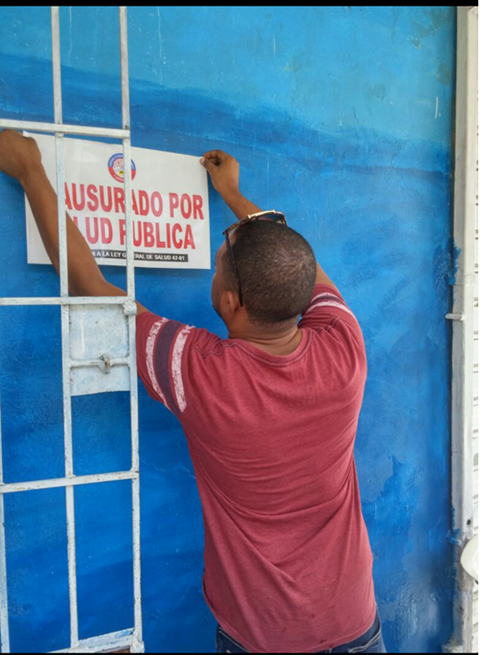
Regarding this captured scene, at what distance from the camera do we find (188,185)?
6.62 feet

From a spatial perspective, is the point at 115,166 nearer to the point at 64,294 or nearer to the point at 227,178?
the point at 227,178

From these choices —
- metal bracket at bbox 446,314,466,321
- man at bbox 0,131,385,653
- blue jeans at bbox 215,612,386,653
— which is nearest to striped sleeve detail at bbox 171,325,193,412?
man at bbox 0,131,385,653

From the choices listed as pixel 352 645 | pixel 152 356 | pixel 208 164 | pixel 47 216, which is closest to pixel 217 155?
pixel 208 164

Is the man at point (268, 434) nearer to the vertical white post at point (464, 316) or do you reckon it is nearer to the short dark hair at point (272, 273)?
the short dark hair at point (272, 273)

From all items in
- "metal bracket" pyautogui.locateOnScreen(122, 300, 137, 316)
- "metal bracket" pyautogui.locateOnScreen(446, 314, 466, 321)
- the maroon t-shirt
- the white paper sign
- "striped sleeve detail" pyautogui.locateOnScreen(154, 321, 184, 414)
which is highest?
the white paper sign

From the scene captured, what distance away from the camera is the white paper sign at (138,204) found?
5.81 feet

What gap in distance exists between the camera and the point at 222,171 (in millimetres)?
2008

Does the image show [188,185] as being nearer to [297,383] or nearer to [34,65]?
[34,65]

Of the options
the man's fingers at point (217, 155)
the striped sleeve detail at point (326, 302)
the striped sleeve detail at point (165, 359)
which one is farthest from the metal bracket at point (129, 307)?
the man's fingers at point (217, 155)

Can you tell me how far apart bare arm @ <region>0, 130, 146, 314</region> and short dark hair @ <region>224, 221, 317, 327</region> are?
36 cm

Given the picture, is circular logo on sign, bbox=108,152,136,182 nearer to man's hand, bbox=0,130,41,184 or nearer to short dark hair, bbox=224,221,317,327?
man's hand, bbox=0,130,41,184

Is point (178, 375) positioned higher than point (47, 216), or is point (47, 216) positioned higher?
point (47, 216)

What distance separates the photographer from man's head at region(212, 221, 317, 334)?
4.66 feet

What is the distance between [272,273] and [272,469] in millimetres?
529
